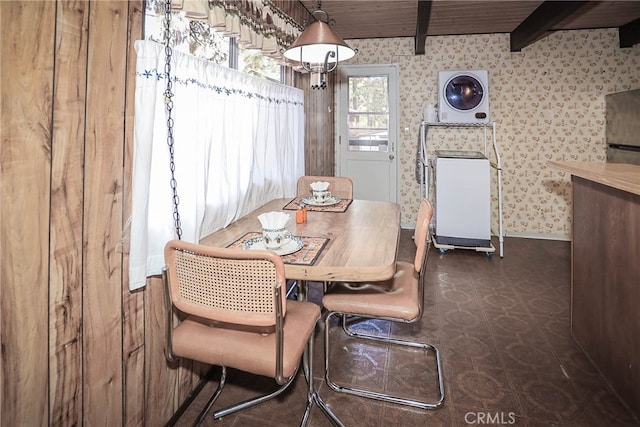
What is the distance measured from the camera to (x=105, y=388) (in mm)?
1340

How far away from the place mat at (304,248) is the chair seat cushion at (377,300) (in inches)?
12.0

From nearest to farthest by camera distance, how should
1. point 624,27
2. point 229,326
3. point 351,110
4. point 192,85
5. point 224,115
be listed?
point 229,326 → point 192,85 → point 224,115 → point 624,27 → point 351,110

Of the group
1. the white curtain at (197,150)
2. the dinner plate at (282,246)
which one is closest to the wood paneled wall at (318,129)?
the white curtain at (197,150)

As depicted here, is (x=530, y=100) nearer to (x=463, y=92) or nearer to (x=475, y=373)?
(x=463, y=92)

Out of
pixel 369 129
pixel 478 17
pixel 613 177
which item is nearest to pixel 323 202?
pixel 613 177

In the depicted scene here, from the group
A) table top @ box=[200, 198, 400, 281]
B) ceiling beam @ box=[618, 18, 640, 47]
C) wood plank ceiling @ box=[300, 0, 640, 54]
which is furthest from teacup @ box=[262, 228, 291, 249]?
ceiling beam @ box=[618, 18, 640, 47]

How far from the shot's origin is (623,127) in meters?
3.91

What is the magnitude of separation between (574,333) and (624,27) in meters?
3.69

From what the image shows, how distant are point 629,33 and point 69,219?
5.24 metres

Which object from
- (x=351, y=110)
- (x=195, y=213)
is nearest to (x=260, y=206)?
(x=195, y=213)

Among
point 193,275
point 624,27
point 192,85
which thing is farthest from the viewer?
point 624,27

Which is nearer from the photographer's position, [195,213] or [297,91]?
[195,213]

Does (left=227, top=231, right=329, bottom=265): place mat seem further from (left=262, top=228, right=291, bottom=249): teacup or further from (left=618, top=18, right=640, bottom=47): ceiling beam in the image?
(left=618, top=18, right=640, bottom=47): ceiling beam

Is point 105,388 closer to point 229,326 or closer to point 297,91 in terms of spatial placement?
point 229,326
